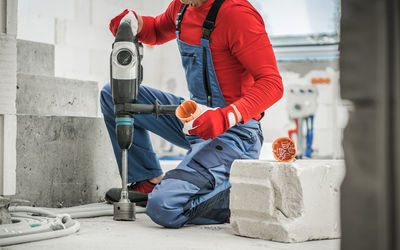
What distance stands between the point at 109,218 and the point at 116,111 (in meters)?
0.47

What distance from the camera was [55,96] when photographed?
263cm

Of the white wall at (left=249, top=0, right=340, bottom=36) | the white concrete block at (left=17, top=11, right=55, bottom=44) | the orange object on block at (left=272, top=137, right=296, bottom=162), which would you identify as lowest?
the orange object on block at (left=272, top=137, right=296, bottom=162)

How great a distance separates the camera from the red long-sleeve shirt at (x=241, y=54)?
6.07 ft

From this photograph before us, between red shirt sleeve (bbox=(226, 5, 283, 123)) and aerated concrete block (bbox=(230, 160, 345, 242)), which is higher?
red shirt sleeve (bbox=(226, 5, 283, 123))

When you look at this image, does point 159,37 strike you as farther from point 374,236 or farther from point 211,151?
→ point 374,236

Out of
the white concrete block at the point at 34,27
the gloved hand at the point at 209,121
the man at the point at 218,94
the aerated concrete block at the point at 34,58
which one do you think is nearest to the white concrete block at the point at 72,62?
the white concrete block at the point at 34,27

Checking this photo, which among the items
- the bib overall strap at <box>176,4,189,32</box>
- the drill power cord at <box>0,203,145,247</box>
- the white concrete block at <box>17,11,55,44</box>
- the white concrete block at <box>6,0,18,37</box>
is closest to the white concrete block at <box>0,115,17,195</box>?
the drill power cord at <box>0,203,145,247</box>

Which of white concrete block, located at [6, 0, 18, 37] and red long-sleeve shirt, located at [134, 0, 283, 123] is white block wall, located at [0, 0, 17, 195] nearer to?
white concrete block, located at [6, 0, 18, 37]

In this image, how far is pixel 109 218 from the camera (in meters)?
2.16

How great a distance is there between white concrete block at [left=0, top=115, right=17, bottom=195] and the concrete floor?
47cm

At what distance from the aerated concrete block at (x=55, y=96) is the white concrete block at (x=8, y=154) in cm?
27

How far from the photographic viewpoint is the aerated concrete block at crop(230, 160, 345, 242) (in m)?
1.67

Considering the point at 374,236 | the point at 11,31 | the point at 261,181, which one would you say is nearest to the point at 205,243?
the point at 261,181

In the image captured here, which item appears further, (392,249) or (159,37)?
(159,37)
